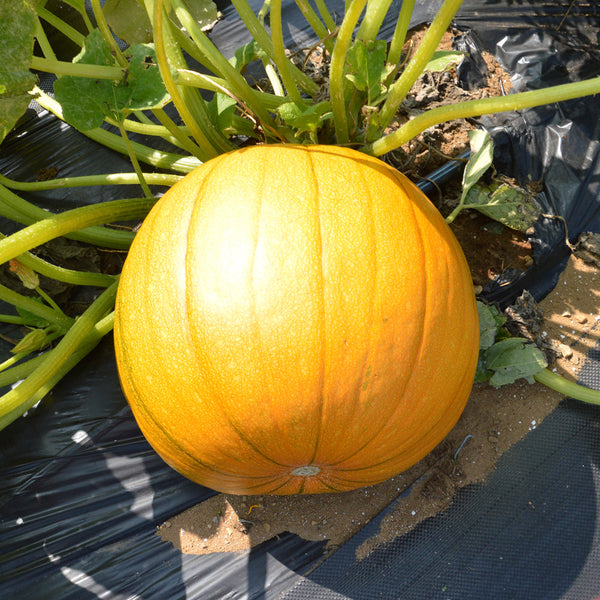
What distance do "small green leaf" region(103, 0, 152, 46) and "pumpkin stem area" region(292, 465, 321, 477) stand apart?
5.39 ft

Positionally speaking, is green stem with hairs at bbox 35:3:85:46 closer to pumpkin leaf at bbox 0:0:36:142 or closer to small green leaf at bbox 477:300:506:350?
pumpkin leaf at bbox 0:0:36:142

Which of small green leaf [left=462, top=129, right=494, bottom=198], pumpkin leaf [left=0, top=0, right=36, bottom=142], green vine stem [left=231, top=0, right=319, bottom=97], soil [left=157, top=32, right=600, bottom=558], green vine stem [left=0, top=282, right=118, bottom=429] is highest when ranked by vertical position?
pumpkin leaf [left=0, top=0, right=36, bottom=142]

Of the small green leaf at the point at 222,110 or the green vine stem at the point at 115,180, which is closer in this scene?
the small green leaf at the point at 222,110

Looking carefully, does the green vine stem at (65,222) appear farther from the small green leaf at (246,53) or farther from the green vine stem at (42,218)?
the small green leaf at (246,53)

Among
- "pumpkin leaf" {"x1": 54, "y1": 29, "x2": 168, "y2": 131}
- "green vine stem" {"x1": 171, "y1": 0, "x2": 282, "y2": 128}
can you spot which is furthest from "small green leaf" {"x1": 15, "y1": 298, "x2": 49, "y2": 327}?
"green vine stem" {"x1": 171, "y1": 0, "x2": 282, "y2": 128}

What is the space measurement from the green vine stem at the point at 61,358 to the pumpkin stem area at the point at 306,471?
0.74 m

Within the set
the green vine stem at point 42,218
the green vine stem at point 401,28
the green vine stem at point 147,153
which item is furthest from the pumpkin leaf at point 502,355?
the green vine stem at point 42,218

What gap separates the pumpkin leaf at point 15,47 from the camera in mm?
1068

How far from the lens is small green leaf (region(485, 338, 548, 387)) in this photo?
1.57 metres

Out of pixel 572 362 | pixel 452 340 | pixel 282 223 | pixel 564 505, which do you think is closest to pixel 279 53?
pixel 282 223

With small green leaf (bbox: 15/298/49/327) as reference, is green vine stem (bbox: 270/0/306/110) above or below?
above

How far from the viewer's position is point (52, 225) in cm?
131

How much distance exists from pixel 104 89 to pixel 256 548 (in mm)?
1345

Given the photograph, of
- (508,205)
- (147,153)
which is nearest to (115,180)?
(147,153)
